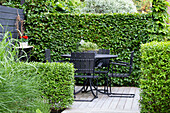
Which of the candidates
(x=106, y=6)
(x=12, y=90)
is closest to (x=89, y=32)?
(x=106, y=6)

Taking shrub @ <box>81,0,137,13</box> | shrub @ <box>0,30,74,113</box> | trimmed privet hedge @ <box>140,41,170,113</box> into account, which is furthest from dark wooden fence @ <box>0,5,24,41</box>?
shrub @ <box>81,0,137,13</box>

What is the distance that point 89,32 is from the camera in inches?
254

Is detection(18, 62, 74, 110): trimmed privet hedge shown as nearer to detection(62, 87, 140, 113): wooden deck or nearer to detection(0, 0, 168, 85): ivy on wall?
detection(62, 87, 140, 113): wooden deck

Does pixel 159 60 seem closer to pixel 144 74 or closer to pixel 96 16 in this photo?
pixel 144 74

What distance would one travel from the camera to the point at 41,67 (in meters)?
3.72

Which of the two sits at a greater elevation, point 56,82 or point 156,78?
point 156,78

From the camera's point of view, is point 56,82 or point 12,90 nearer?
point 12,90

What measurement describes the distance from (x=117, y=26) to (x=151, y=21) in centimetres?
89

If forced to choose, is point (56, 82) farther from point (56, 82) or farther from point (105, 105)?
point (105, 105)

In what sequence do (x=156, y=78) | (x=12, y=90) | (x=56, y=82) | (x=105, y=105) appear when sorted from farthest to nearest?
1. (x=105, y=105)
2. (x=56, y=82)
3. (x=156, y=78)
4. (x=12, y=90)

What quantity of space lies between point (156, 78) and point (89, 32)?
3.51m

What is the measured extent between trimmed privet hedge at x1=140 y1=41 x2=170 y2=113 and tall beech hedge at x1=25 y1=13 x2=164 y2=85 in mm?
3022

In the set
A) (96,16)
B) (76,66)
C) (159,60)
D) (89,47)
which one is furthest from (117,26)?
(159,60)

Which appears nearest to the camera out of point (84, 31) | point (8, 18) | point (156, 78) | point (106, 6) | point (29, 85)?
point (29, 85)
